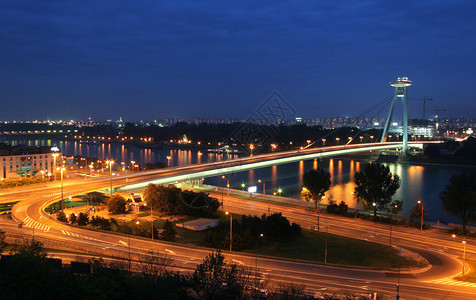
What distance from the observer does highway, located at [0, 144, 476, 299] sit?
5.73 m

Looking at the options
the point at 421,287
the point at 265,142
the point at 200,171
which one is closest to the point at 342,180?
the point at 200,171

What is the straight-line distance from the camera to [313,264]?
666cm

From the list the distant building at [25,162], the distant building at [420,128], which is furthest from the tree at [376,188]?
the distant building at [420,128]

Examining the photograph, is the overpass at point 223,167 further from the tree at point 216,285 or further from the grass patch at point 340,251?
the tree at point 216,285

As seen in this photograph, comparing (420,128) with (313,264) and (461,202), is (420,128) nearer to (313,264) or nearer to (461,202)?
(461,202)

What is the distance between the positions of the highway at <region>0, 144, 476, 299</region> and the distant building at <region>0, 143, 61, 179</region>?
10533 millimetres

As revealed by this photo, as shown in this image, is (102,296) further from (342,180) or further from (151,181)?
(342,180)

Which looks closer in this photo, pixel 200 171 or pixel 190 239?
pixel 190 239

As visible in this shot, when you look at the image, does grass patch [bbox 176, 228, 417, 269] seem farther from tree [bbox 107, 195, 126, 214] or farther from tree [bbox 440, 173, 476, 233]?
tree [bbox 107, 195, 126, 214]

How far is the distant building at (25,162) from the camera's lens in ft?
66.1

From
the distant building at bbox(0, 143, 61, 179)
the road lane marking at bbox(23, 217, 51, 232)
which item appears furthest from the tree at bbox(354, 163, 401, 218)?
the distant building at bbox(0, 143, 61, 179)

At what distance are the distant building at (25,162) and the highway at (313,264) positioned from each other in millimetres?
10533

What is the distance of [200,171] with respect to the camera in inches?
589

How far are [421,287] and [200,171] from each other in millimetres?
10256
